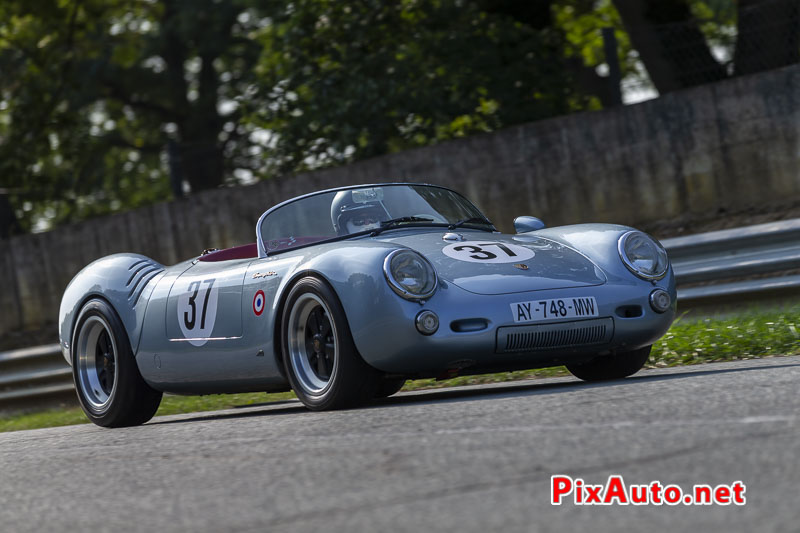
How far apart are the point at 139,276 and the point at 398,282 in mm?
2294

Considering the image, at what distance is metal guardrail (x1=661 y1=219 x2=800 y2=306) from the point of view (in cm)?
829

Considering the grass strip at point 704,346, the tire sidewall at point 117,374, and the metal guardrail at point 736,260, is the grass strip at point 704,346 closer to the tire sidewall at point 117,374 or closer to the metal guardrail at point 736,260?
the metal guardrail at point 736,260

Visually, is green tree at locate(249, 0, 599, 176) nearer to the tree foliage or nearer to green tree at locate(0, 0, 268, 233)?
the tree foliage

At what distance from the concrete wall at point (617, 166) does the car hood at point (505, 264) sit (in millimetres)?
5199

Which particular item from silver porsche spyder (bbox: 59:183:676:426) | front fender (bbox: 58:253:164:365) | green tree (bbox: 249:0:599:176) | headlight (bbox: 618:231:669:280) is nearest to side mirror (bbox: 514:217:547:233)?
silver porsche spyder (bbox: 59:183:676:426)

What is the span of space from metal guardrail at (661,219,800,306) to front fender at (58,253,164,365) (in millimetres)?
3799

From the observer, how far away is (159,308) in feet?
21.7

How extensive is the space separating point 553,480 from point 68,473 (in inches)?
81.7

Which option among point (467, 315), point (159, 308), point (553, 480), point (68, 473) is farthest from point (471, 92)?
point (553, 480)

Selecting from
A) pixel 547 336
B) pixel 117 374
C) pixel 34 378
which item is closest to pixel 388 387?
pixel 547 336

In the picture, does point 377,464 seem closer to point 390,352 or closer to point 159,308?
point 390,352

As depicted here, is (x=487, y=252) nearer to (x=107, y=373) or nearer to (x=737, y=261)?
(x=107, y=373)

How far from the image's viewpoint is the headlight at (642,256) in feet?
19.1

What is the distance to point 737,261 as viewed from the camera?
27.8 ft
